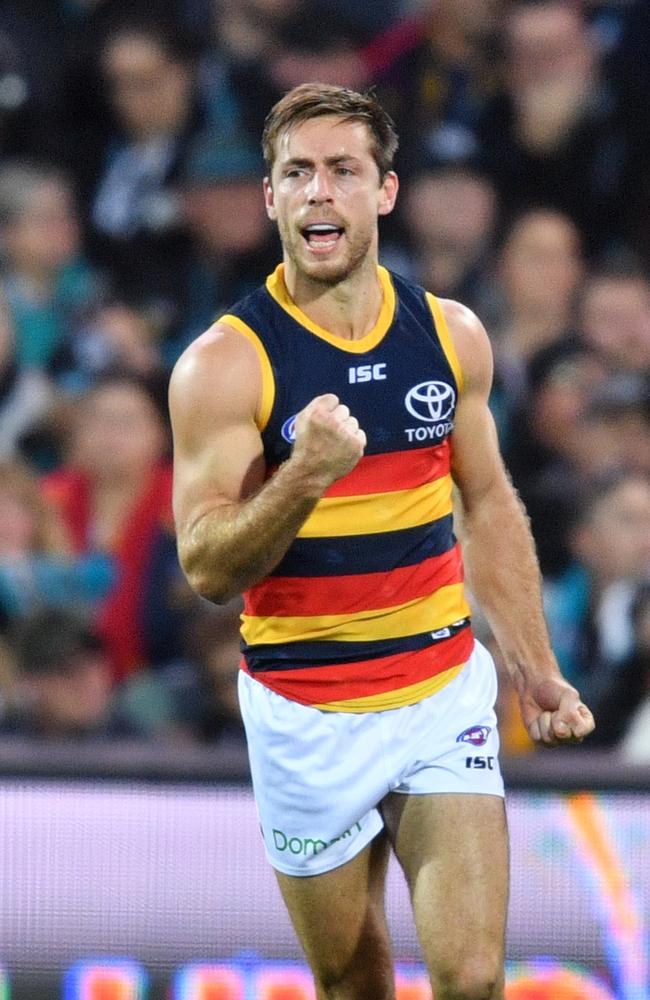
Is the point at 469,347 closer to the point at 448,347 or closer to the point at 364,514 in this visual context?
the point at 448,347

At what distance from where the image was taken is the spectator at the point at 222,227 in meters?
6.17

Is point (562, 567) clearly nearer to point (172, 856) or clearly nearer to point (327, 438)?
point (172, 856)

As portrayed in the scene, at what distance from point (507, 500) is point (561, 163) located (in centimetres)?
298

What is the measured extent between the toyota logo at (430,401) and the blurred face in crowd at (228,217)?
306cm

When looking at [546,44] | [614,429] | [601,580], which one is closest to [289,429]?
[601,580]

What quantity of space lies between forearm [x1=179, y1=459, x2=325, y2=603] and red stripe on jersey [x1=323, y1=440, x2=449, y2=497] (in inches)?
9.2

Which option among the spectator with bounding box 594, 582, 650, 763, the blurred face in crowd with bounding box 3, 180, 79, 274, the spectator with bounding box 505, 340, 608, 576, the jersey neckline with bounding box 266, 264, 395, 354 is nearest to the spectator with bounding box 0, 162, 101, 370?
the blurred face in crowd with bounding box 3, 180, 79, 274

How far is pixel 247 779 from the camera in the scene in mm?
4191

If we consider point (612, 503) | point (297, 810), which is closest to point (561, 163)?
point (612, 503)

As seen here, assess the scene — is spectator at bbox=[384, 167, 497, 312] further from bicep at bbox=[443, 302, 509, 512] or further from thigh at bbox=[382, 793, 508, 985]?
thigh at bbox=[382, 793, 508, 985]

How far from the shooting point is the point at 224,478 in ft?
10.2

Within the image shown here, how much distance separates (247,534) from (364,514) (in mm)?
343

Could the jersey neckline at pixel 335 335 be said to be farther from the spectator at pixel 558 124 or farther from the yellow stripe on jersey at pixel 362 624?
the spectator at pixel 558 124

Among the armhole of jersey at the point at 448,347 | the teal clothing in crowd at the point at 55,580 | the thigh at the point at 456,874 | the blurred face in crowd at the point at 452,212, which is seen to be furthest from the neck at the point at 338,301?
the blurred face in crowd at the point at 452,212
